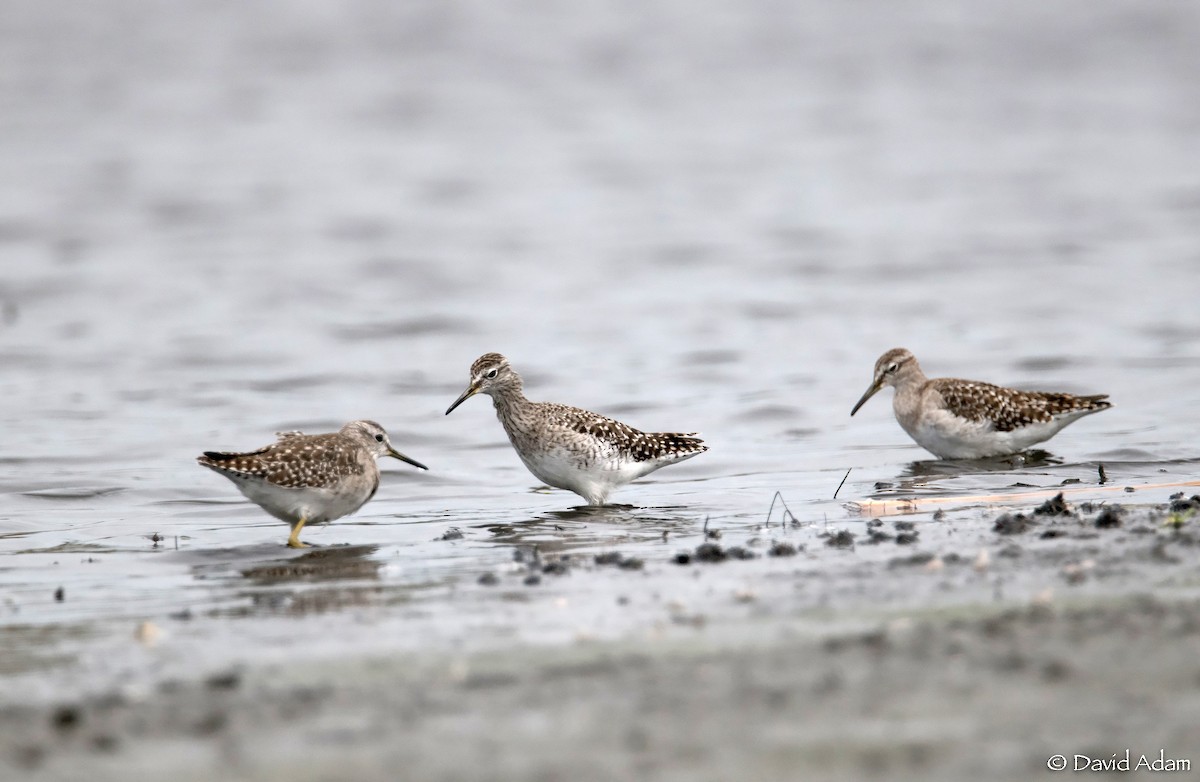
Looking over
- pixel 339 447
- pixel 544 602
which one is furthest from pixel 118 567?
pixel 544 602

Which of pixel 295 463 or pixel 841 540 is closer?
pixel 841 540

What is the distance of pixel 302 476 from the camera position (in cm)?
1020

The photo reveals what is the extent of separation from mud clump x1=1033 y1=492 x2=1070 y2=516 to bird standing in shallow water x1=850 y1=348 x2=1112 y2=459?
3966mm

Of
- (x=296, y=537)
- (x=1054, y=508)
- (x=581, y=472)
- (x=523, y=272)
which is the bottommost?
(x=1054, y=508)

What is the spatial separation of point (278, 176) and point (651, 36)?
16.5 meters

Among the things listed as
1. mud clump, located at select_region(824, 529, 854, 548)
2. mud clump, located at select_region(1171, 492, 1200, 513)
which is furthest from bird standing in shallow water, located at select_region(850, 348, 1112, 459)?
mud clump, located at select_region(824, 529, 854, 548)

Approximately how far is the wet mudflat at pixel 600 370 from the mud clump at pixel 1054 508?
0.02m

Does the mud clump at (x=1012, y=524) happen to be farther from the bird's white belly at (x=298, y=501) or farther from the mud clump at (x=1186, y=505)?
the bird's white belly at (x=298, y=501)

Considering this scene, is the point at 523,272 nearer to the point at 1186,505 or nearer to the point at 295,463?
the point at 295,463

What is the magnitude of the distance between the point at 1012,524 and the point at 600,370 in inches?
393

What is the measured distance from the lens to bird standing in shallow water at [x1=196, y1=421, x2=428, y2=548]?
10.2 meters

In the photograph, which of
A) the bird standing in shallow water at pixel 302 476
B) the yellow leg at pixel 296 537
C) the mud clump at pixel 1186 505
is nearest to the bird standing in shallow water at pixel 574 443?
the bird standing in shallow water at pixel 302 476

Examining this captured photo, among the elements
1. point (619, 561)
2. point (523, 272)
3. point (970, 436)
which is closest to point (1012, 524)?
point (619, 561)

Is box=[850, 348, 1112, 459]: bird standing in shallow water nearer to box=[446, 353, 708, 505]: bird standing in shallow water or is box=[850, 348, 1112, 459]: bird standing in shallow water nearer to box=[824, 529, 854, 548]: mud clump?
box=[446, 353, 708, 505]: bird standing in shallow water
